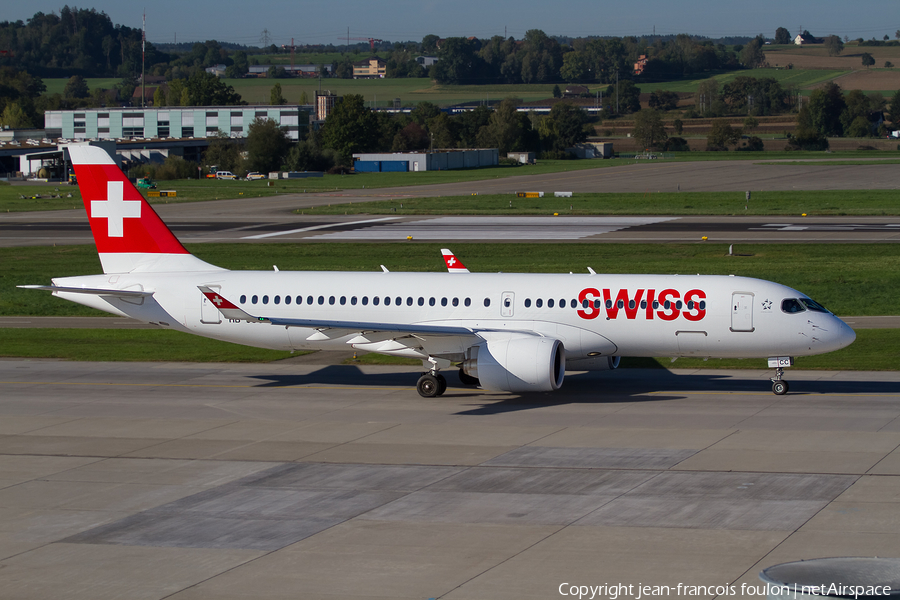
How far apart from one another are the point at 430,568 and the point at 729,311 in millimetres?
16268

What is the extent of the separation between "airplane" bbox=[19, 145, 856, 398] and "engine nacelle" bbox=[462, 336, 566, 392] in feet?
0.11

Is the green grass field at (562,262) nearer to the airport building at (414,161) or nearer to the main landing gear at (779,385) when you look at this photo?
the main landing gear at (779,385)

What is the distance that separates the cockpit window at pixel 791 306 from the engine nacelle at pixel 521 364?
6.76 m

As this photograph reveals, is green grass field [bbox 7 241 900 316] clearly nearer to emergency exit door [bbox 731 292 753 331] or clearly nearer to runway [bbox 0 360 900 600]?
emergency exit door [bbox 731 292 753 331]

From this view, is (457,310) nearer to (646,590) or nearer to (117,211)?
(117,211)

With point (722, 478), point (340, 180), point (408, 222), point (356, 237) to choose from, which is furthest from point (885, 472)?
point (340, 180)

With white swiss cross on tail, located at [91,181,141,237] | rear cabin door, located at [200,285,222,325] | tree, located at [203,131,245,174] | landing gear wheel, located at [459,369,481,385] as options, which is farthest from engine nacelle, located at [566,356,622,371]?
tree, located at [203,131,245,174]

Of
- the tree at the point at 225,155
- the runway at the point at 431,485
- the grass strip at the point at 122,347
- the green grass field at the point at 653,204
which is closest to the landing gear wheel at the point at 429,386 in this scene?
the runway at the point at 431,485

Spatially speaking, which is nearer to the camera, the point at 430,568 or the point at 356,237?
the point at 430,568

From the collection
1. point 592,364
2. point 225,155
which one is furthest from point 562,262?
point 225,155

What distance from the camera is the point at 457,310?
1219 inches

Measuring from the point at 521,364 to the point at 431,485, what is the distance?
7.70 meters

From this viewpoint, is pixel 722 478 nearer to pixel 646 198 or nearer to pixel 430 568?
pixel 430 568

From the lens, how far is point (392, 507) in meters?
19.6
